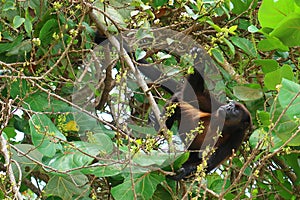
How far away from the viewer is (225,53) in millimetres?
3486

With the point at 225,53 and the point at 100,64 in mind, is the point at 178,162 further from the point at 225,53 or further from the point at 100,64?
the point at 225,53

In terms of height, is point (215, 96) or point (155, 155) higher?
point (155, 155)

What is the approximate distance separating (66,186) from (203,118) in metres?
1.44

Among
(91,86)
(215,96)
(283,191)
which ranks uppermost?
(91,86)

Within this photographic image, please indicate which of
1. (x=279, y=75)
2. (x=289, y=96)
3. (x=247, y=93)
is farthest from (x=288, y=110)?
(x=247, y=93)

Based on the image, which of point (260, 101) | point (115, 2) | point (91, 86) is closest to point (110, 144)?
point (91, 86)

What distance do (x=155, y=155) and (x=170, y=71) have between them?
18.6 inches

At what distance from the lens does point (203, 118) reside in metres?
3.93

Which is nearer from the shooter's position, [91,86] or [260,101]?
[91,86]

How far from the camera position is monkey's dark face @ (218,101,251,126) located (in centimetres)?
348

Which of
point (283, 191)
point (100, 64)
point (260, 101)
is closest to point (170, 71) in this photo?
point (100, 64)

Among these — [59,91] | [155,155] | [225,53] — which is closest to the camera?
[155,155]

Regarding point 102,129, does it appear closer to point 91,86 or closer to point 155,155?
point 91,86

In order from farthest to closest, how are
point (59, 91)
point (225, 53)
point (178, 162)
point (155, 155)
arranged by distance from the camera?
1. point (225, 53)
2. point (59, 91)
3. point (178, 162)
4. point (155, 155)
